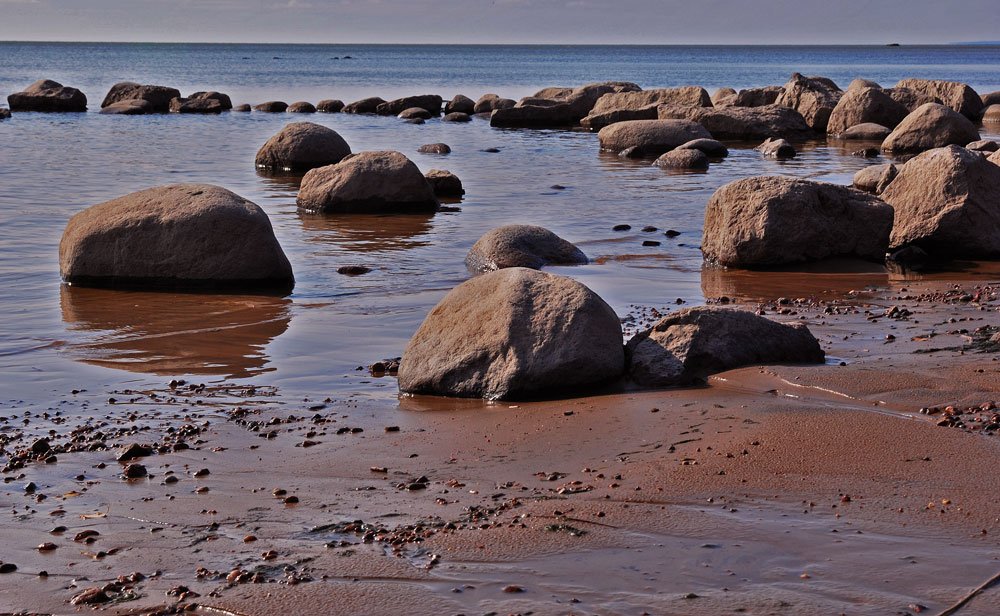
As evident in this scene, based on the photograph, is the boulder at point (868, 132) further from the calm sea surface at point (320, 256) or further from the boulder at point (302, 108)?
the boulder at point (302, 108)

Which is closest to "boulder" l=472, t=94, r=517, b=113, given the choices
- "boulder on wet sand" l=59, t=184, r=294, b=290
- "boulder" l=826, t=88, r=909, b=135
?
"boulder" l=826, t=88, r=909, b=135

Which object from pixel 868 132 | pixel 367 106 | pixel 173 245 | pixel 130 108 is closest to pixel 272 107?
pixel 367 106

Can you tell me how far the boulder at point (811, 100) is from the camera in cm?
3188

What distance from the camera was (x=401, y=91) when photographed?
56438 mm

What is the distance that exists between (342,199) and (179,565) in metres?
11.5

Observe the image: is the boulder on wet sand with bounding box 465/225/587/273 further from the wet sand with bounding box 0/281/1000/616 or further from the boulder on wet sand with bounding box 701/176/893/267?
the wet sand with bounding box 0/281/1000/616

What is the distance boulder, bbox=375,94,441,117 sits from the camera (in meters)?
39.1

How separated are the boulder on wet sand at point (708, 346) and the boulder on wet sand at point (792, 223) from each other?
3.90 m

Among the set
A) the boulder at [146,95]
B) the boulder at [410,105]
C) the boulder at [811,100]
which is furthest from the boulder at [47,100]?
the boulder at [811,100]

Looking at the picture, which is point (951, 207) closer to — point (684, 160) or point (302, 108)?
point (684, 160)

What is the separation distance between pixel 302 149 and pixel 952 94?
22.9 metres

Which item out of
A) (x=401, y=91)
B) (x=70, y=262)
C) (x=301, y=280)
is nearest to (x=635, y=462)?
(x=301, y=280)

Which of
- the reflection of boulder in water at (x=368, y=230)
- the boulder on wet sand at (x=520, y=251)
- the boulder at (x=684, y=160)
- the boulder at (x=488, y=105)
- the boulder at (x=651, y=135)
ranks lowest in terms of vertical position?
Answer: the reflection of boulder in water at (x=368, y=230)

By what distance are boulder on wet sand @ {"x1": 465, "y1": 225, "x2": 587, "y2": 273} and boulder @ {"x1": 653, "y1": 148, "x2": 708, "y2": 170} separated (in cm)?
1105
